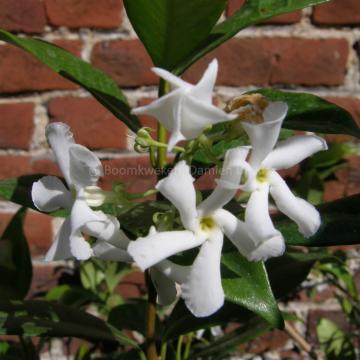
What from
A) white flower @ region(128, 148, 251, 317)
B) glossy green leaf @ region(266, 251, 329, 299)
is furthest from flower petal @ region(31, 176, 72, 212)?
glossy green leaf @ region(266, 251, 329, 299)

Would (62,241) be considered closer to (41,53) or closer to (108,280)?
(41,53)

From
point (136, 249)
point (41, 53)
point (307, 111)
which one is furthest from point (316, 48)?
point (136, 249)

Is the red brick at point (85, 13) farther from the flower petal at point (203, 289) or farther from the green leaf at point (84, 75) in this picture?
the flower petal at point (203, 289)

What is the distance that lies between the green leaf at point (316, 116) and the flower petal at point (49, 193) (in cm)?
22

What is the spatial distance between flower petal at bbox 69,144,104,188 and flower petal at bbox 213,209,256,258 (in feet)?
0.34

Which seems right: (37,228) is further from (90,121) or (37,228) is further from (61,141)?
(61,141)

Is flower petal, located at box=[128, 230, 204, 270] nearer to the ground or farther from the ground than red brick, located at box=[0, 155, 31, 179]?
farther from the ground

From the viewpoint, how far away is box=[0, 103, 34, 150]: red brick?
0.93 m

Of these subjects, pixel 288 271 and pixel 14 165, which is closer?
pixel 288 271

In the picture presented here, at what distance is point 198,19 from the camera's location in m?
0.48

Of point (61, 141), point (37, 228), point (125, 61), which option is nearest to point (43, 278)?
point (37, 228)

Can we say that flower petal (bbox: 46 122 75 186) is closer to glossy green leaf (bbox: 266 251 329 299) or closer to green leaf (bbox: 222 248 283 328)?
green leaf (bbox: 222 248 283 328)

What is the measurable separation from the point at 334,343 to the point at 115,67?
0.62 meters

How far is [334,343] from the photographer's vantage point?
3.04ft
